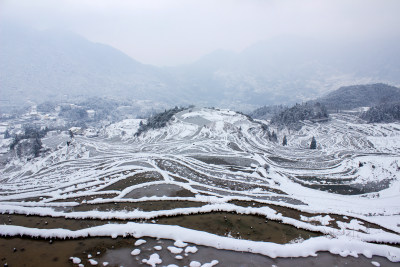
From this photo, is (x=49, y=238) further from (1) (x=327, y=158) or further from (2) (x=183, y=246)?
(1) (x=327, y=158)

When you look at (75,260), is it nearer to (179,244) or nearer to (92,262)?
(92,262)

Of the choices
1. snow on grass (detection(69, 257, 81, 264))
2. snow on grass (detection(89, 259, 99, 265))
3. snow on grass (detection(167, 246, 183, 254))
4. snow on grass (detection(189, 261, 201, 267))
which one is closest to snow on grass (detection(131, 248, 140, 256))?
snow on grass (detection(167, 246, 183, 254))

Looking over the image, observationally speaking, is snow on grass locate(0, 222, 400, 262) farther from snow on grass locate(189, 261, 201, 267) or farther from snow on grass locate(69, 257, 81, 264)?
snow on grass locate(69, 257, 81, 264)

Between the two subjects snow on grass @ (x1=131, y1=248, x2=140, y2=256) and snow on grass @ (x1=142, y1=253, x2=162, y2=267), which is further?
snow on grass @ (x1=131, y1=248, x2=140, y2=256)

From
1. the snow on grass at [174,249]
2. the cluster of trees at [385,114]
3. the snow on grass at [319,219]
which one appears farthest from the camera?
the cluster of trees at [385,114]

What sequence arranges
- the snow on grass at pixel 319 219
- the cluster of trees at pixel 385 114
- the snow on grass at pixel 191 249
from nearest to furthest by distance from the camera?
the snow on grass at pixel 191 249, the snow on grass at pixel 319 219, the cluster of trees at pixel 385 114

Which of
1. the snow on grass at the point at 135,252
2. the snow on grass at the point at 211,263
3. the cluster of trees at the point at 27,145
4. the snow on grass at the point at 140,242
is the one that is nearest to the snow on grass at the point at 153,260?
the snow on grass at the point at 135,252

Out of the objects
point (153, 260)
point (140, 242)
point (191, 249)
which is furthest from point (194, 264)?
point (140, 242)

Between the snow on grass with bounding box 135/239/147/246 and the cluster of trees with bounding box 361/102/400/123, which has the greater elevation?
the cluster of trees with bounding box 361/102/400/123

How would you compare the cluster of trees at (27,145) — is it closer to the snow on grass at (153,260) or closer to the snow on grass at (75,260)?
the snow on grass at (75,260)
